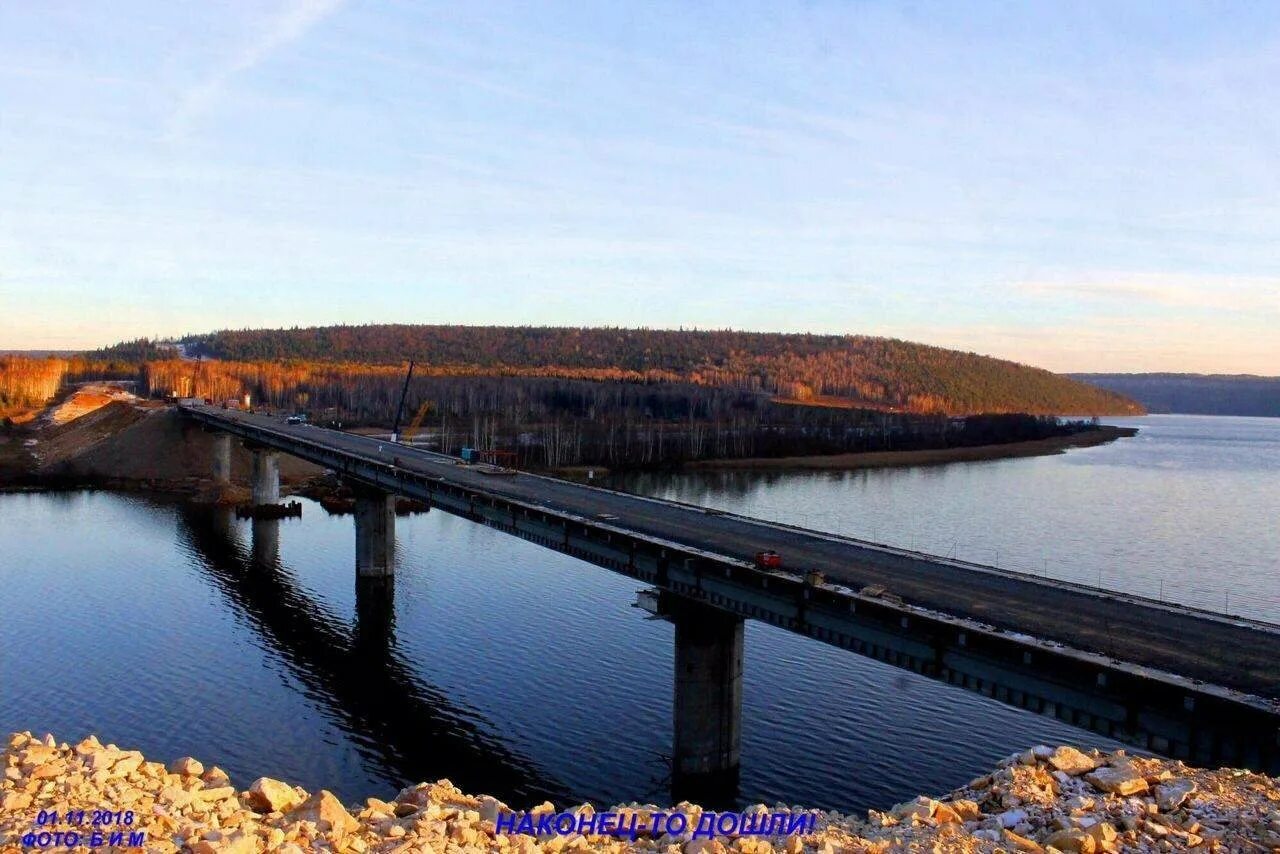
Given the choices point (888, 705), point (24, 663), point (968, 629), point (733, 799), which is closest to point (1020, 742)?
point (888, 705)

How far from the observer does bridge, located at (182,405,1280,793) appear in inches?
819

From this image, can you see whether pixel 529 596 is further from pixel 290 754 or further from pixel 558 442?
pixel 558 442

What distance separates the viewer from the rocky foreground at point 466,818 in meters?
15.2

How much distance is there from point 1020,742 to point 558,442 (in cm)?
10975

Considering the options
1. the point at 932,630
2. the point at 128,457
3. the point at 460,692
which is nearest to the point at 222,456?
the point at 128,457

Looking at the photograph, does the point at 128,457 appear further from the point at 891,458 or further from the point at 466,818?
the point at 466,818

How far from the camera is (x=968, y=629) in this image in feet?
79.7

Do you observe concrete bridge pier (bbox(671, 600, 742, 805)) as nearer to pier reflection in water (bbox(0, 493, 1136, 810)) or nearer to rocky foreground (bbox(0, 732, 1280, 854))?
pier reflection in water (bbox(0, 493, 1136, 810))

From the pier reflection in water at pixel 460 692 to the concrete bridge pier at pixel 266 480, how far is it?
29.4 meters

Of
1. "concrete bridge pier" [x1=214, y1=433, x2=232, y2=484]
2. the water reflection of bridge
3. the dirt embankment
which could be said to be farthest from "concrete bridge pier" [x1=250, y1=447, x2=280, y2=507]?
the water reflection of bridge

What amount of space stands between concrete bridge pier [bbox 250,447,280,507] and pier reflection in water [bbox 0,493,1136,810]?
29.4 meters

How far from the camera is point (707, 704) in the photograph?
32.7 meters

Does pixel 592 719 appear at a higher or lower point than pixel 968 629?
lower

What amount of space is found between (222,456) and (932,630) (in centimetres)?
10384
